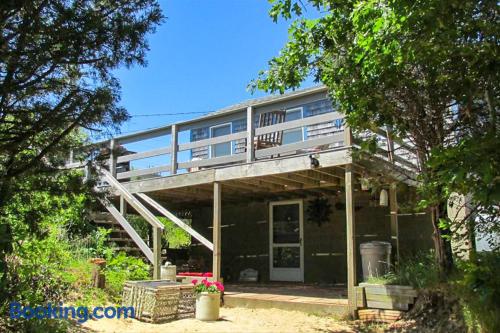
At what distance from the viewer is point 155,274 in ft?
28.2

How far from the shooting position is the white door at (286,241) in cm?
1130

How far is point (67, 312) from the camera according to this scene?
Result: 591 centimetres

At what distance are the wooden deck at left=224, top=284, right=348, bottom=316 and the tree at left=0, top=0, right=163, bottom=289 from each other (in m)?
4.64

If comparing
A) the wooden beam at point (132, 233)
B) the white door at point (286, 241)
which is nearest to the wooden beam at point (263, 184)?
the white door at point (286, 241)

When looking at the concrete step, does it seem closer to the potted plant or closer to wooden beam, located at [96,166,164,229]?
the potted plant

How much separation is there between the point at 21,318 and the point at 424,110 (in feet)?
17.6

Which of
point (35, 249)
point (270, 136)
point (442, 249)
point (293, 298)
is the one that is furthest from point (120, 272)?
point (442, 249)

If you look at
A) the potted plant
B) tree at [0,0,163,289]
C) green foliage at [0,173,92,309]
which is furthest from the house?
tree at [0,0,163,289]

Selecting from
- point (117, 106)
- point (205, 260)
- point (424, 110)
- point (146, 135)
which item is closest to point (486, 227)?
point (424, 110)

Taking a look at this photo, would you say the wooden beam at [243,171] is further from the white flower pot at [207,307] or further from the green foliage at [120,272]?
the white flower pot at [207,307]

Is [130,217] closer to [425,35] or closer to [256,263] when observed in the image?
[256,263]

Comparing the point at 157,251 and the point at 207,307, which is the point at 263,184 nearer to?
the point at 157,251

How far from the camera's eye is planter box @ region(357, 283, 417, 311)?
22.1 feet

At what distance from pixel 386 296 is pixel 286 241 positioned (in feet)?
15.6
